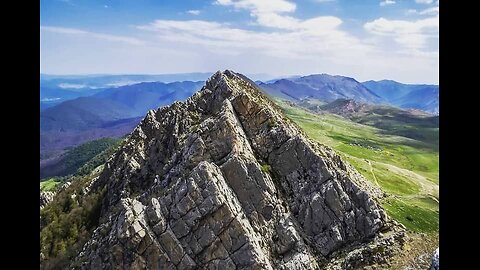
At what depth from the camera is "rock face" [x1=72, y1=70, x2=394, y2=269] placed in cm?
5238

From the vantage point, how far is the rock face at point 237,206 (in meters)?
52.4

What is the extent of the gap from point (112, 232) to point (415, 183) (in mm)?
104190

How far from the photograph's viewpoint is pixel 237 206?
54875 mm

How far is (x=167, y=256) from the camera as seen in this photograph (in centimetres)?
5219

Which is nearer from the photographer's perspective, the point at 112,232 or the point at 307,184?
the point at 112,232

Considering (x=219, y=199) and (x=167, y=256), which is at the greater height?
(x=219, y=199)

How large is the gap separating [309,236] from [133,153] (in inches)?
1271
